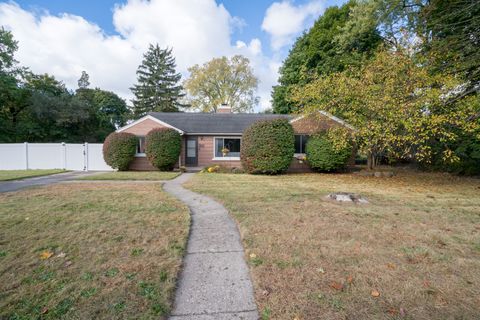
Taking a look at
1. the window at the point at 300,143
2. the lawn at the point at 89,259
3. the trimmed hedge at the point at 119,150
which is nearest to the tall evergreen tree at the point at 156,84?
the trimmed hedge at the point at 119,150

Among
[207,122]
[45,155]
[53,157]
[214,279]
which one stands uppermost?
[207,122]

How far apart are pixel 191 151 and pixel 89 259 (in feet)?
43.2

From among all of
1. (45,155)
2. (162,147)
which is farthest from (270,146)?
(45,155)

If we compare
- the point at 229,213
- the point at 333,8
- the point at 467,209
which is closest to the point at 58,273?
the point at 229,213

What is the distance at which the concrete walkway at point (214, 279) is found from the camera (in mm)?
2082

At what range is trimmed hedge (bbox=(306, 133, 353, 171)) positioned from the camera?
12969mm

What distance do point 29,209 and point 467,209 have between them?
10.9m

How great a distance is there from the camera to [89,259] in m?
2.95

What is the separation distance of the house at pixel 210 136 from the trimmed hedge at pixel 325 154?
112cm

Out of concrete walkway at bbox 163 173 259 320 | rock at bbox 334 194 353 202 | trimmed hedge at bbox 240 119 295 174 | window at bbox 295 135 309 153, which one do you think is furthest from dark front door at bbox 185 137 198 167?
concrete walkway at bbox 163 173 259 320

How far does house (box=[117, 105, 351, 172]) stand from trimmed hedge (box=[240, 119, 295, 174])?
2.59 metres

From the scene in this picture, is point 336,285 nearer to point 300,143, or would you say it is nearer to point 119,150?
point 300,143

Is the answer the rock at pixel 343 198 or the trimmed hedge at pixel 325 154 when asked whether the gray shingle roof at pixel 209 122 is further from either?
the rock at pixel 343 198

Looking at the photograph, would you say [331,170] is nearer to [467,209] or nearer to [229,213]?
[467,209]
